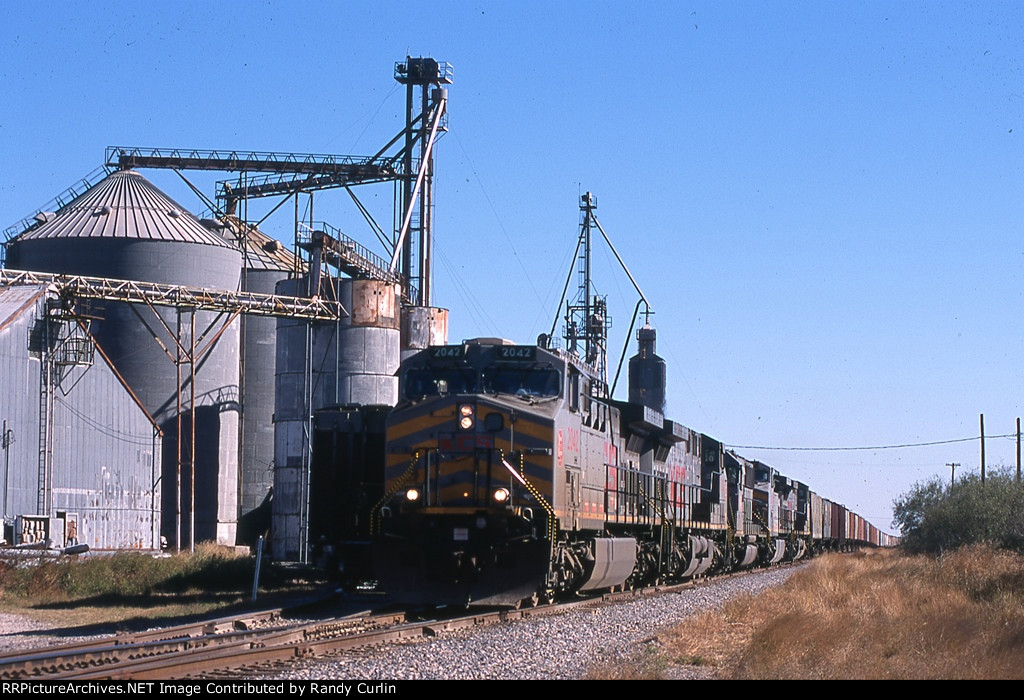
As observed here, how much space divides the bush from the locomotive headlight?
21.3 meters

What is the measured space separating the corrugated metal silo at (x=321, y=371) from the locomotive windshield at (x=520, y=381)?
21.5m

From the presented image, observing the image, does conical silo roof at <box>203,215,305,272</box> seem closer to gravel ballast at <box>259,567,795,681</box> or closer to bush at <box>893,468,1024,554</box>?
bush at <box>893,468,1024,554</box>

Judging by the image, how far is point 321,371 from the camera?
4072 cm

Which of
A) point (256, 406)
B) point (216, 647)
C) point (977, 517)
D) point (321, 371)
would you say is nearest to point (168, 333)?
point (256, 406)

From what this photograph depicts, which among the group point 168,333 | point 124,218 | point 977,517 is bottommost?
point 977,517

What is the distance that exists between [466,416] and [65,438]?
2376cm

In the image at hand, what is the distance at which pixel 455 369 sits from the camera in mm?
17828

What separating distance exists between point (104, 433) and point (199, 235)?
12137mm

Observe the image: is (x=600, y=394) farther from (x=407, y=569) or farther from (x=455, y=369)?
(x=407, y=569)

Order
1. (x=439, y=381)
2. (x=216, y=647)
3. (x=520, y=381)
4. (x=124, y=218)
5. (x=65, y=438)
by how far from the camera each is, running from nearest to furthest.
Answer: (x=216, y=647) → (x=520, y=381) → (x=439, y=381) → (x=65, y=438) → (x=124, y=218)

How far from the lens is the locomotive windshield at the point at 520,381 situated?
57.9ft

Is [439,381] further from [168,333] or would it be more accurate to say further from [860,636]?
[168,333]

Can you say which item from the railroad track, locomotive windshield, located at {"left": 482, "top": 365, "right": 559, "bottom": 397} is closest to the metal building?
the railroad track

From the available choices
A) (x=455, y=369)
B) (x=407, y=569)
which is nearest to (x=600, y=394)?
(x=455, y=369)
